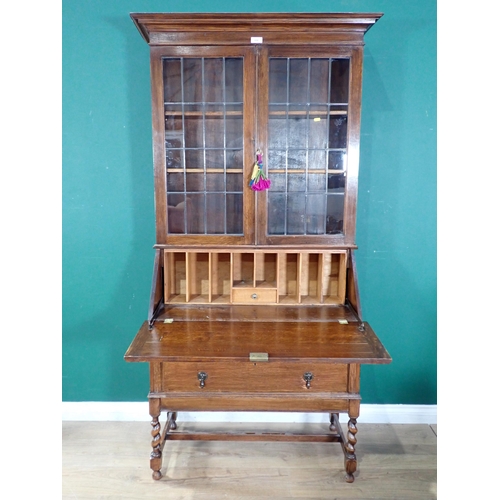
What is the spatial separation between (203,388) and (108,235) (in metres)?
1.03

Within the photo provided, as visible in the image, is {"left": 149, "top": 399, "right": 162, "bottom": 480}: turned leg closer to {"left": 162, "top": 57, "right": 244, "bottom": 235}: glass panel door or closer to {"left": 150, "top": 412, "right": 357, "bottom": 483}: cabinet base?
{"left": 150, "top": 412, "right": 357, "bottom": 483}: cabinet base

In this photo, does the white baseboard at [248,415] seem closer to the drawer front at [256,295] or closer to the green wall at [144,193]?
the green wall at [144,193]

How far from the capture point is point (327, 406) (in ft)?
5.71

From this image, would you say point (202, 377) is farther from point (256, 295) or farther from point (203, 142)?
point (203, 142)

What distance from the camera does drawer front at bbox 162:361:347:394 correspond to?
5.46ft

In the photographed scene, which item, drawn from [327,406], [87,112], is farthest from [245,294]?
[87,112]

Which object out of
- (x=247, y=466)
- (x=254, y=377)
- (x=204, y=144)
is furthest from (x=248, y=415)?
(x=204, y=144)

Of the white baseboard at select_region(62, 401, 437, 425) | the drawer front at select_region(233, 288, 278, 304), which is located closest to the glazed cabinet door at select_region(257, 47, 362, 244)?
the drawer front at select_region(233, 288, 278, 304)

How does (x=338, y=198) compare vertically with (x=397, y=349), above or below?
above

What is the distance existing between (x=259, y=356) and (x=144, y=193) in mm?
1127

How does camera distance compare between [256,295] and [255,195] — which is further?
[256,295]

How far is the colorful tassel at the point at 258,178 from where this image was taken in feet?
6.05

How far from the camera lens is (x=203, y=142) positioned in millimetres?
1886
